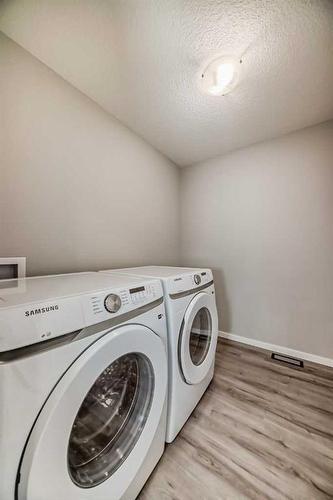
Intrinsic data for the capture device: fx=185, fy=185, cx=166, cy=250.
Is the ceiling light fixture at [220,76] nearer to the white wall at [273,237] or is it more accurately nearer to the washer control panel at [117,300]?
the white wall at [273,237]

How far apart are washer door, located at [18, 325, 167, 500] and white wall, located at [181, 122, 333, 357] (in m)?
1.51

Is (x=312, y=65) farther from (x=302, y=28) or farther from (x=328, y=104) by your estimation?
(x=328, y=104)

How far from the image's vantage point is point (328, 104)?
4.69 feet

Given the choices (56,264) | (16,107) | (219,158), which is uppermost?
(219,158)

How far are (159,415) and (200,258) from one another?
5.52 ft

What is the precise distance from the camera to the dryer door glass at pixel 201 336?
3.83 ft

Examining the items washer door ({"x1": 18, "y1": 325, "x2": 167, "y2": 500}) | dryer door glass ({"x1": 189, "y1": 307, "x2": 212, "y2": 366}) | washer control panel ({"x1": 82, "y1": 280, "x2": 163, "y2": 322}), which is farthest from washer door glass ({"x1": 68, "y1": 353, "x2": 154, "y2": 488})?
dryer door glass ({"x1": 189, "y1": 307, "x2": 212, "y2": 366})

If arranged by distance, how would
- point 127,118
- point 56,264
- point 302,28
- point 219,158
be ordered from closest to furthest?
point 302,28
point 56,264
point 127,118
point 219,158

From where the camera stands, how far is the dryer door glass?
117 cm

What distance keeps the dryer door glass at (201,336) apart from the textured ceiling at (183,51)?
1.52 metres

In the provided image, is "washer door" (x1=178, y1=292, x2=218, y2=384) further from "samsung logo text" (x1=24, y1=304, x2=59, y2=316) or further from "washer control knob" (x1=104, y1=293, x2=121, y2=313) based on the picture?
"samsung logo text" (x1=24, y1=304, x2=59, y2=316)

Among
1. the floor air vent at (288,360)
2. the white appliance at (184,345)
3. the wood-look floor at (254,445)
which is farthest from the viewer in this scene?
the floor air vent at (288,360)

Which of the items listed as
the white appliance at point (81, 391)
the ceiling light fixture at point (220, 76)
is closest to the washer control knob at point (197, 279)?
the white appliance at point (81, 391)

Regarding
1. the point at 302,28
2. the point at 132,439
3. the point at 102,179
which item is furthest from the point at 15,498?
the point at 302,28
